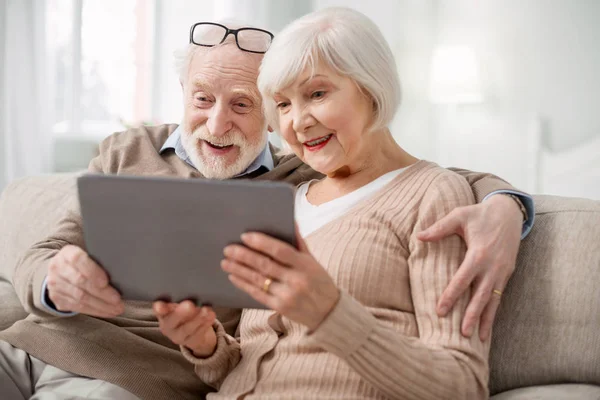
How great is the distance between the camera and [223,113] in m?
1.64

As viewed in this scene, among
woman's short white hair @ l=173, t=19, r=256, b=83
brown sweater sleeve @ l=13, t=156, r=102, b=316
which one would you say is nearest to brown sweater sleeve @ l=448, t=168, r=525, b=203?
woman's short white hair @ l=173, t=19, r=256, b=83

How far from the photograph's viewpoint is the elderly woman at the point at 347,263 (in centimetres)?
96

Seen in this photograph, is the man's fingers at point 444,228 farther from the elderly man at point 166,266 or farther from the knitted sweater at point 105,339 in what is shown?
the knitted sweater at point 105,339

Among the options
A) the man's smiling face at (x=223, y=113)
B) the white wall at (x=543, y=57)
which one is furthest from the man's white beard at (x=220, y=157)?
the white wall at (x=543, y=57)

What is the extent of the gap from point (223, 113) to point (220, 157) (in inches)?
4.1

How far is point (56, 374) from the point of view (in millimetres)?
1401

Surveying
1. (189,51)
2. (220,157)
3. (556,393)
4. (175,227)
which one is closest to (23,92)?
(189,51)

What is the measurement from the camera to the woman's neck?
1.38 meters

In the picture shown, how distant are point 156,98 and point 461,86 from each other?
1.88m

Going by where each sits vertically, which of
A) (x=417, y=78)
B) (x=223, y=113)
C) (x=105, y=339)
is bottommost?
(x=105, y=339)

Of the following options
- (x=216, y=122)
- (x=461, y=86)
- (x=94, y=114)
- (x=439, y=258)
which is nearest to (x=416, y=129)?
(x=461, y=86)

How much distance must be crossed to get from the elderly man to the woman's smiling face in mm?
253

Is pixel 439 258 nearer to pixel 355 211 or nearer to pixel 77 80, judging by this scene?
pixel 355 211

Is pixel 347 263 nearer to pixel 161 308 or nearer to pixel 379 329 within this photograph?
pixel 379 329
